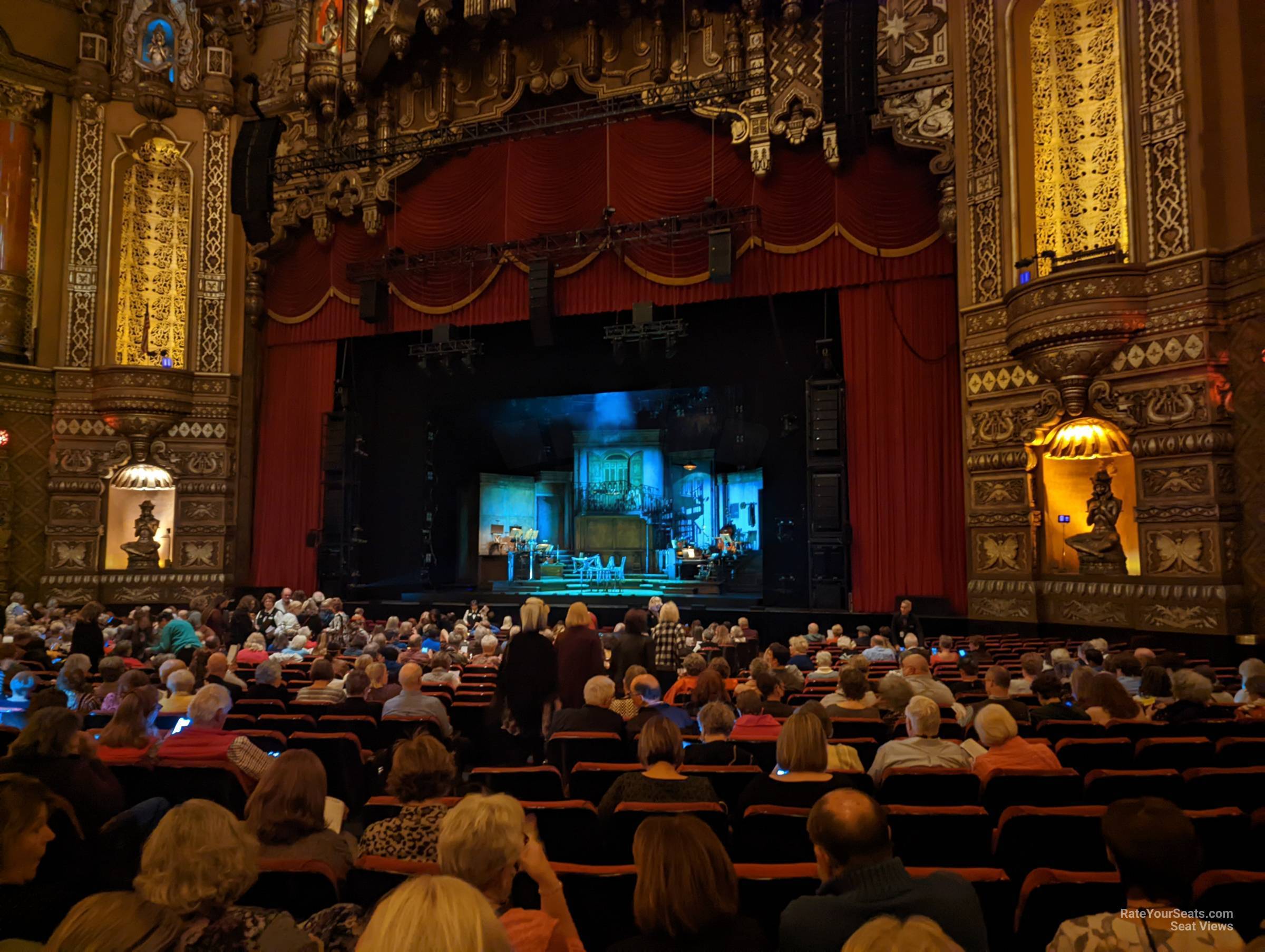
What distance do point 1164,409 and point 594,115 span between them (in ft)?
31.6

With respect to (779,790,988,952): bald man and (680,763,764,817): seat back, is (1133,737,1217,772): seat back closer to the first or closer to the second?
(680,763,764,817): seat back

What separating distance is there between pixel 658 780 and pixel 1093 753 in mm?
2297

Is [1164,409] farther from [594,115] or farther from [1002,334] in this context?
[594,115]

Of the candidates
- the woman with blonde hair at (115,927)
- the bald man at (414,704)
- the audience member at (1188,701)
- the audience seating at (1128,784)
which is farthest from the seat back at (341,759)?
the audience member at (1188,701)

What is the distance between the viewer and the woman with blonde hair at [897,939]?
4.33ft

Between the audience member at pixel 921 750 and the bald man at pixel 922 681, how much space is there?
139 centimetres

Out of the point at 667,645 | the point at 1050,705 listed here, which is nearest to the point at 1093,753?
the point at 1050,705

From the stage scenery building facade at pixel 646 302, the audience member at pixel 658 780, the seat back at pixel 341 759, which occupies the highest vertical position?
the stage scenery building facade at pixel 646 302

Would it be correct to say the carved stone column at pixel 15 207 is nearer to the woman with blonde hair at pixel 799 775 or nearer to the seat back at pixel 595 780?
the seat back at pixel 595 780

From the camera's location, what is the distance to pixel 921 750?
378 centimetres

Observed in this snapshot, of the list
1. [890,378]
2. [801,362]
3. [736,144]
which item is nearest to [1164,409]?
[890,378]

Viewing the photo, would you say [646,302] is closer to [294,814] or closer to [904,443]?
[904,443]

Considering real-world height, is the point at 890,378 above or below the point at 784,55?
below

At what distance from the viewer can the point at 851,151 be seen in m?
13.2
